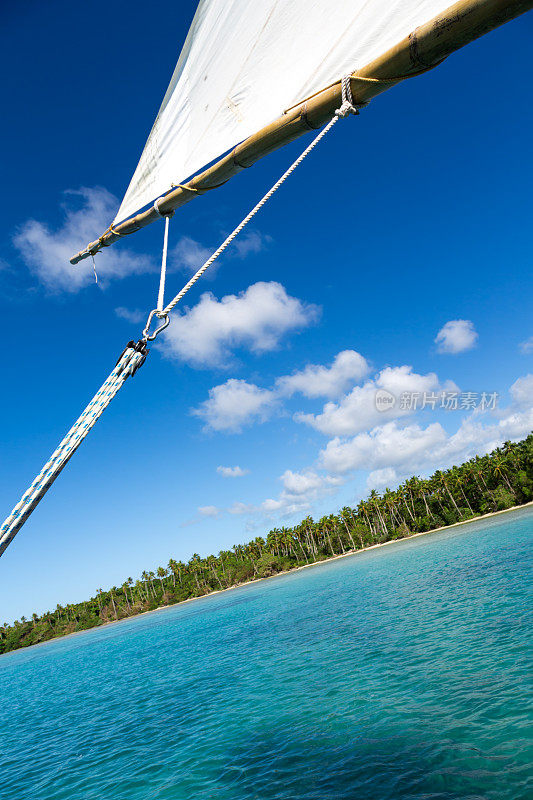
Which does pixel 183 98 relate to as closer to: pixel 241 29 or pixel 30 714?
pixel 241 29

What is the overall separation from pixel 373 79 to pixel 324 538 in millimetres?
127593

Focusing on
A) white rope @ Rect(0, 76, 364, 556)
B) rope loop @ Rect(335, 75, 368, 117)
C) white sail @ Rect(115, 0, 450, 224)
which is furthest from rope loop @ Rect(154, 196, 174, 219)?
rope loop @ Rect(335, 75, 368, 117)

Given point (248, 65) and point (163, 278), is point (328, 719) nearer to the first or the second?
point (163, 278)

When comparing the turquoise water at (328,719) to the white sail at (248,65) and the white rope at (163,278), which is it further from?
the white sail at (248,65)

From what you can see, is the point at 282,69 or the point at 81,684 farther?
the point at 81,684

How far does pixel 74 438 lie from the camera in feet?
13.7

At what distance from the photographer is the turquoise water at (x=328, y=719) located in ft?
27.3

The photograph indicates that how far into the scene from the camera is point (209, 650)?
3212 centimetres

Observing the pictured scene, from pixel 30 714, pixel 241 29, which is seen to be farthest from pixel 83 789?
pixel 30 714

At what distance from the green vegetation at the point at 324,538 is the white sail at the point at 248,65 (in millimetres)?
95766

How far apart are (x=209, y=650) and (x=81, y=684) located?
11690mm

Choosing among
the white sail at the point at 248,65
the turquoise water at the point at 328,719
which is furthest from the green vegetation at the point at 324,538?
the white sail at the point at 248,65

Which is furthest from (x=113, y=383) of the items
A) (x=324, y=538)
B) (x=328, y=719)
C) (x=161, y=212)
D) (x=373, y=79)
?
(x=324, y=538)

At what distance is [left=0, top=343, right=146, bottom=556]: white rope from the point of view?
12.1 ft
